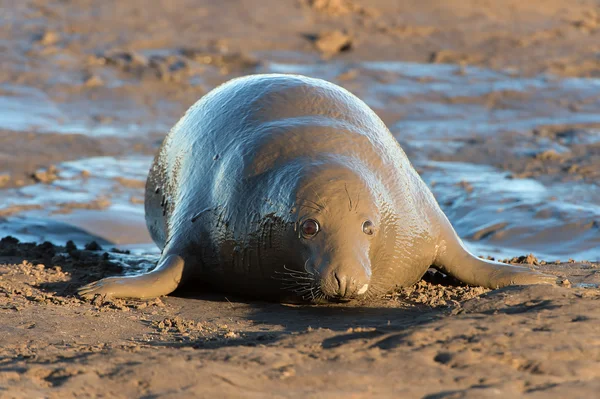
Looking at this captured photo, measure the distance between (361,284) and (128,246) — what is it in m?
4.20

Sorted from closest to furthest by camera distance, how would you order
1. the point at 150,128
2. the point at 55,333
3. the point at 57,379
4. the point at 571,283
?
the point at 57,379, the point at 55,333, the point at 571,283, the point at 150,128

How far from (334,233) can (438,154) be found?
678 centimetres

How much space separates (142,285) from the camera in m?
5.90

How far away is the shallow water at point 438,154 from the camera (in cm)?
903

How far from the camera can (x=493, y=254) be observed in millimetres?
8406

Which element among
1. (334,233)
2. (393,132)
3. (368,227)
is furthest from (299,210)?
(393,132)

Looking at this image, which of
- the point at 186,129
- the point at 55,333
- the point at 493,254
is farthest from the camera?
the point at 493,254

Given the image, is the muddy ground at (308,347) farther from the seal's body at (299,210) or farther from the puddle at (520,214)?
the puddle at (520,214)

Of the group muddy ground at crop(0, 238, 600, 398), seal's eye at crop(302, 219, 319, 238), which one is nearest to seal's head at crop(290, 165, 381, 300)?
seal's eye at crop(302, 219, 319, 238)

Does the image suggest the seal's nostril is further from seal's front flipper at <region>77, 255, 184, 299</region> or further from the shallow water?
the shallow water

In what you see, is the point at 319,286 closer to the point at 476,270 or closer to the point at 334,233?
the point at 334,233

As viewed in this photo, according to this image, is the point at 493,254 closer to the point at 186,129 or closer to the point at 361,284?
the point at 186,129

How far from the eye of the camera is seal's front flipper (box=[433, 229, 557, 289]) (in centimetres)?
605

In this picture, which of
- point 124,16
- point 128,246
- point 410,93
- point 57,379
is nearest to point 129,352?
point 57,379
